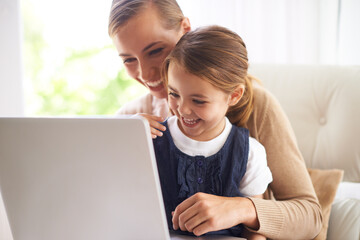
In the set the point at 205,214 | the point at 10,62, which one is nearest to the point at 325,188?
the point at 205,214

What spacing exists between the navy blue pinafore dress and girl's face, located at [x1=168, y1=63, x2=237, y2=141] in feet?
0.22

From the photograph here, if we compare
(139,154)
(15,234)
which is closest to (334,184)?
(139,154)

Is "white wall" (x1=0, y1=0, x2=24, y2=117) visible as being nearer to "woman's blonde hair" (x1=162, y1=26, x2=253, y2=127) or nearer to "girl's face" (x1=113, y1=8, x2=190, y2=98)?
"girl's face" (x1=113, y1=8, x2=190, y2=98)

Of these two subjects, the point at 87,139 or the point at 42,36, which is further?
the point at 42,36

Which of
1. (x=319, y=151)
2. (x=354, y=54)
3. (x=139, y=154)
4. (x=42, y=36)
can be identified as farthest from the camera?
(x=42, y=36)

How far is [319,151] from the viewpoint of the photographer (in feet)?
4.68

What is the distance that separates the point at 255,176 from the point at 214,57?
30 cm

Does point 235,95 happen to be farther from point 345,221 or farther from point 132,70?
point 345,221

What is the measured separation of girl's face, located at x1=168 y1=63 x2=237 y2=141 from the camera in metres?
0.88

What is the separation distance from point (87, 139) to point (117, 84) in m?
3.33

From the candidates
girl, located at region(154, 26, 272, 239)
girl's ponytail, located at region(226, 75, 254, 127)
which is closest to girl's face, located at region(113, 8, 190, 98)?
girl, located at region(154, 26, 272, 239)

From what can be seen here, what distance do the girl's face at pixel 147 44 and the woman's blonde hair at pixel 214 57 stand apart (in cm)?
13

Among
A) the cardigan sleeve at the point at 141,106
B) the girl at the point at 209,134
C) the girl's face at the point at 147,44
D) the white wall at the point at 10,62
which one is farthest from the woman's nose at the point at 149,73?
the white wall at the point at 10,62

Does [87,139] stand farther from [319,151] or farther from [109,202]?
[319,151]
